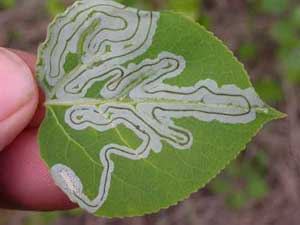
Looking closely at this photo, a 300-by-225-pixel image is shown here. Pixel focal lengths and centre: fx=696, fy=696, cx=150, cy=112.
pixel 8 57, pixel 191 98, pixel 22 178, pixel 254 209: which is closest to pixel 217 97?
pixel 191 98

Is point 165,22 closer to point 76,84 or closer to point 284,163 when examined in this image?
point 76,84

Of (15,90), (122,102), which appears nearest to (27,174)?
(15,90)

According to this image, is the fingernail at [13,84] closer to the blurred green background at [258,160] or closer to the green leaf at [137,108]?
the green leaf at [137,108]

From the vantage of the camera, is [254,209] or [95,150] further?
[254,209]

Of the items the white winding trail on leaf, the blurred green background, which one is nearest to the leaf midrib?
the white winding trail on leaf

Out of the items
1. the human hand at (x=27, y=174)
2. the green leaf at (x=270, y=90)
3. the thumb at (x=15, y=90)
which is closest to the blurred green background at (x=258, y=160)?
the green leaf at (x=270, y=90)

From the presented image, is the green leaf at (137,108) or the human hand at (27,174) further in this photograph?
the human hand at (27,174)

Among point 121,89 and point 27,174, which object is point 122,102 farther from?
point 27,174
